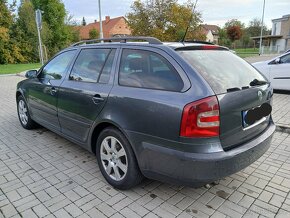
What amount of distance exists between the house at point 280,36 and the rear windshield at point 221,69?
50.3 m

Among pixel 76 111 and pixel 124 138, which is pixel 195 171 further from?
pixel 76 111

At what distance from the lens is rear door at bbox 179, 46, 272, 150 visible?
7.92ft

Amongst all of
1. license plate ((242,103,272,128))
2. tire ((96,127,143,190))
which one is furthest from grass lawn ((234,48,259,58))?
tire ((96,127,143,190))

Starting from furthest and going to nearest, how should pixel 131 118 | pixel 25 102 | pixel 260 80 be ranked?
pixel 25 102 → pixel 260 80 → pixel 131 118

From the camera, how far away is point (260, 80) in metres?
3.07

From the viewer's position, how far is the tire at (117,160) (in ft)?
9.22

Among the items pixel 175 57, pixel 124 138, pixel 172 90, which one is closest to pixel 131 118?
pixel 124 138

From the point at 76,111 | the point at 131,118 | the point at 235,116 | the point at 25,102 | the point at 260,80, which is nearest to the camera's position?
the point at 235,116

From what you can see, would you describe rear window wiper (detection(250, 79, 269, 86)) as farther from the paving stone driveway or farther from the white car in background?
the white car in background

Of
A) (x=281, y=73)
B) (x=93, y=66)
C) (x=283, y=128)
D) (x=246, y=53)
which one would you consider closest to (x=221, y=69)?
(x=93, y=66)

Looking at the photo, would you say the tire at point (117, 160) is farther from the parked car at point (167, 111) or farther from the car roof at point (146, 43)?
the car roof at point (146, 43)

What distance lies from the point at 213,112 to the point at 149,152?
0.73 metres

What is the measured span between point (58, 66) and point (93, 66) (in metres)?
1.06

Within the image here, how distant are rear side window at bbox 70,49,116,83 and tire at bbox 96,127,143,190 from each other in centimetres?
69
